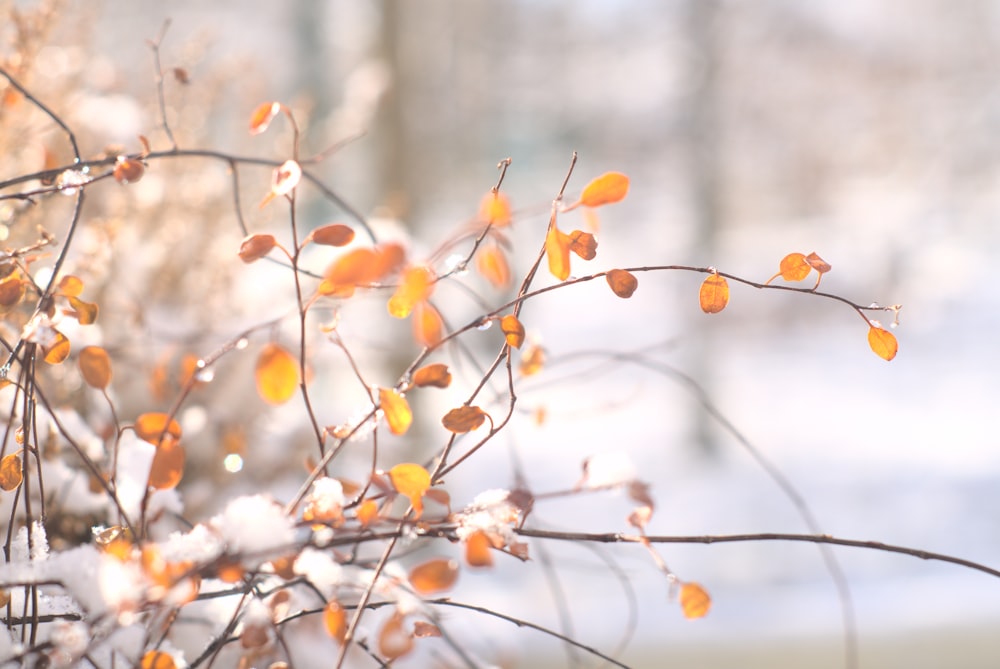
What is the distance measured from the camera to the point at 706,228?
424cm

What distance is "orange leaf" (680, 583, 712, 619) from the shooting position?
19.3 inches

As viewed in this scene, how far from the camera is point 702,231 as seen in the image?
425 centimetres

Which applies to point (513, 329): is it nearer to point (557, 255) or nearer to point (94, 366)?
point (557, 255)

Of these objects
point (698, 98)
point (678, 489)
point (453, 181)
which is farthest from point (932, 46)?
point (678, 489)

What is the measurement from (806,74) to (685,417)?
9.62 ft

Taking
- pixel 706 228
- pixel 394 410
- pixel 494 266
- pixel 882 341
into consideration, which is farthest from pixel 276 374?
pixel 706 228

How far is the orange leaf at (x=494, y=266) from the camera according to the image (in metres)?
0.57

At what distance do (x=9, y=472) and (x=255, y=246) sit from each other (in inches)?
7.7

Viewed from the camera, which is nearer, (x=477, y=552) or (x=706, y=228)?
(x=477, y=552)

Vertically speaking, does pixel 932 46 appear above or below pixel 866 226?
above

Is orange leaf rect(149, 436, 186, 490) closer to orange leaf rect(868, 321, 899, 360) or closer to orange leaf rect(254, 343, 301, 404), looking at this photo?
orange leaf rect(254, 343, 301, 404)

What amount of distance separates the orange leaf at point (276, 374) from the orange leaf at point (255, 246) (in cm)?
6

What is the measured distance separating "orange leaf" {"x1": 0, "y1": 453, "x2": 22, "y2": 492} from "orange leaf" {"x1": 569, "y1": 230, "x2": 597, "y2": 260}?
0.34m

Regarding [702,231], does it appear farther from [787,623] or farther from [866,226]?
[866,226]
